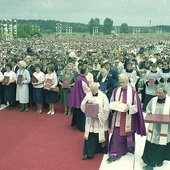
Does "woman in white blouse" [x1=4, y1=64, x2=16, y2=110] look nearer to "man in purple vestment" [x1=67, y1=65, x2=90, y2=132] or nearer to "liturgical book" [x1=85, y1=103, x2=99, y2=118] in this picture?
"man in purple vestment" [x1=67, y1=65, x2=90, y2=132]

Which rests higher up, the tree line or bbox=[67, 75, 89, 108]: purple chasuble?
the tree line

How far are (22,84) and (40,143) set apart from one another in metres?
3.24

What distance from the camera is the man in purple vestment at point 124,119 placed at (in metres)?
6.45

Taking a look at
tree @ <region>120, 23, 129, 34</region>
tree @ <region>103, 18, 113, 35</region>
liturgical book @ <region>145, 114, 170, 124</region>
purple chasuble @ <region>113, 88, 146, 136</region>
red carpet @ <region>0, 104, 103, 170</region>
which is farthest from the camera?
tree @ <region>120, 23, 129, 34</region>

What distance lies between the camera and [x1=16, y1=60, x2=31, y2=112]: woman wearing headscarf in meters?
10.4

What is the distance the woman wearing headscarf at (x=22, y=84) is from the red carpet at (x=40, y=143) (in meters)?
0.49

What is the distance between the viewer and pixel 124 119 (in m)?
6.59

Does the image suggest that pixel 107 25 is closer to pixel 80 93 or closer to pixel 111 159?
pixel 80 93

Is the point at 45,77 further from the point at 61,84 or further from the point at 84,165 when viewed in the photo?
the point at 84,165

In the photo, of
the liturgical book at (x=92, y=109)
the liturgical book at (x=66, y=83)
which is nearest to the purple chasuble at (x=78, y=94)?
the liturgical book at (x=66, y=83)

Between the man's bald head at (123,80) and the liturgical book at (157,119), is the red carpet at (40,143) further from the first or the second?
the man's bald head at (123,80)

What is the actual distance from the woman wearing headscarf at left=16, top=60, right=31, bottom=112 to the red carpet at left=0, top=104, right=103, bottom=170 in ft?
1.60

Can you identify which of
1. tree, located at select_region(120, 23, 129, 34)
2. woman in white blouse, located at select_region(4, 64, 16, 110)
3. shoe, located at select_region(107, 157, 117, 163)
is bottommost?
shoe, located at select_region(107, 157, 117, 163)

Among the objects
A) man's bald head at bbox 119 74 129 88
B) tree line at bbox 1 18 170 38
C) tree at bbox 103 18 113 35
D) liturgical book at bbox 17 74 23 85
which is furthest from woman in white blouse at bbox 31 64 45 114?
tree at bbox 103 18 113 35
